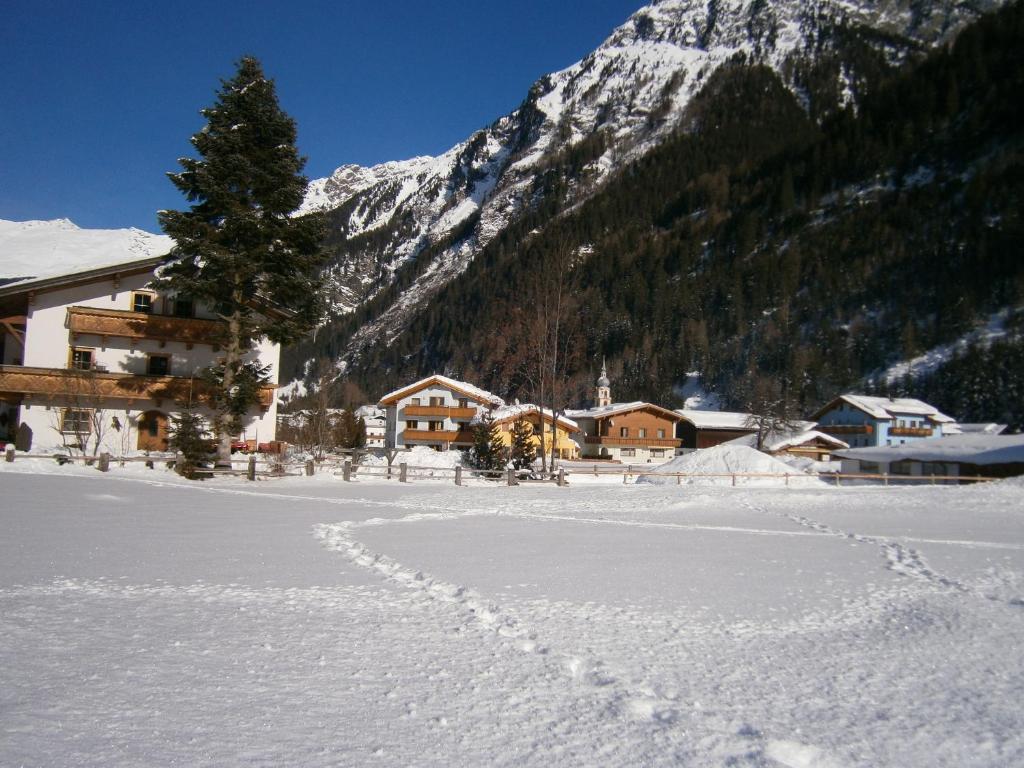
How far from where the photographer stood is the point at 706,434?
3430 inches

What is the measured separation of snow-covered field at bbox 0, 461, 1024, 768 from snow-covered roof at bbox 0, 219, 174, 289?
22791 mm

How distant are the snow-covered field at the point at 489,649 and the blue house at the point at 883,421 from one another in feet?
259

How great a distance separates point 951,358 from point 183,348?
98.8 meters

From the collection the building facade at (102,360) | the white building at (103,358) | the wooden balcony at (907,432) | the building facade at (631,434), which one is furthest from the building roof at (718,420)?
the building facade at (102,360)

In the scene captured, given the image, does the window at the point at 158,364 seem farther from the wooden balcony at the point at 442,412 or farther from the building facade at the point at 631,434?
the building facade at the point at 631,434

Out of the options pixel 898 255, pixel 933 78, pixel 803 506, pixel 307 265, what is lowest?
pixel 803 506

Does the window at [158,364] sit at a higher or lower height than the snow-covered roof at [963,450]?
higher

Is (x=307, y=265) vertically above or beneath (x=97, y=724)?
above

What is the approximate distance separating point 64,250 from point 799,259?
376 ft

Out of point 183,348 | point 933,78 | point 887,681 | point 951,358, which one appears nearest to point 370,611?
point 887,681

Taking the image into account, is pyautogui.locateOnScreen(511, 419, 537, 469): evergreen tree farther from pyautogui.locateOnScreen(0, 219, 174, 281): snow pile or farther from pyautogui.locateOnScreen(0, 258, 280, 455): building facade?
pyautogui.locateOnScreen(0, 219, 174, 281): snow pile

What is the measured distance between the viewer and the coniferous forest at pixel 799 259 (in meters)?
103

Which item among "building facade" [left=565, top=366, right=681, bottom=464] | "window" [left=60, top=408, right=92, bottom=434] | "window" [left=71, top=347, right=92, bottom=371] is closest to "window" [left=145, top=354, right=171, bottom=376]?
"window" [left=71, top=347, right=92, bottom=371]

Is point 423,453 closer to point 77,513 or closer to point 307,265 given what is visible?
point 307,265
